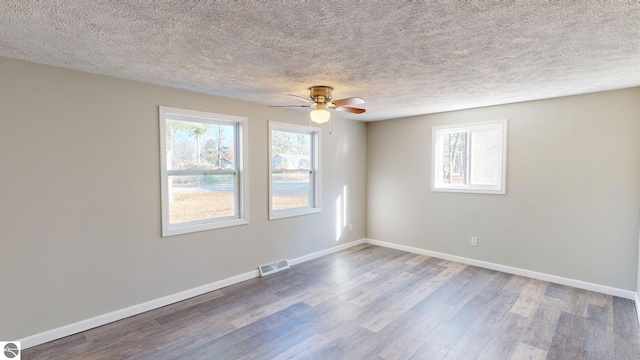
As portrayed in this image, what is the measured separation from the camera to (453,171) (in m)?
4.86

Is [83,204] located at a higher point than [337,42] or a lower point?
lower

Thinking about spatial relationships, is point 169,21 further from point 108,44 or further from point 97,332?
point 97,332

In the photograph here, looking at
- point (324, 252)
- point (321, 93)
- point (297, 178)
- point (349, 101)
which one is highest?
point (321, 93)

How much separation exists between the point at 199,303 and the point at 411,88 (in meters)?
3.35

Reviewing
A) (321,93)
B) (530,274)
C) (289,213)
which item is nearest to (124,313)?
(289,213)

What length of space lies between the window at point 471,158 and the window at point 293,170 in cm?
199

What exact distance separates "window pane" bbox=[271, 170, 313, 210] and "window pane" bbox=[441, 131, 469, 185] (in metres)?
2.25

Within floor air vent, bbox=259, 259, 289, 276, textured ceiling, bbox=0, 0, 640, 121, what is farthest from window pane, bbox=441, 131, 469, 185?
floor air vent, bbox=259, 259, 289, 276

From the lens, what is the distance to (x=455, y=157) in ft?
15.8

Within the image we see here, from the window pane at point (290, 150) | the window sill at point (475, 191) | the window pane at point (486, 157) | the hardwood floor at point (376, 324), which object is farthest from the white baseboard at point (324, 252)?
the window pane at point (486, 157)

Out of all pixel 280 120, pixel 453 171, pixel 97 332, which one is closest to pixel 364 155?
pixel 453 171

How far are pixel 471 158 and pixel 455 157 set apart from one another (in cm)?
25

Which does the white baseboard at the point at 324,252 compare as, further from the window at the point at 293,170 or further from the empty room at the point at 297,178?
the window at the point at 293,170

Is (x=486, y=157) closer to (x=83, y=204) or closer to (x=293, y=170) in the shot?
(x=293, y=170)
